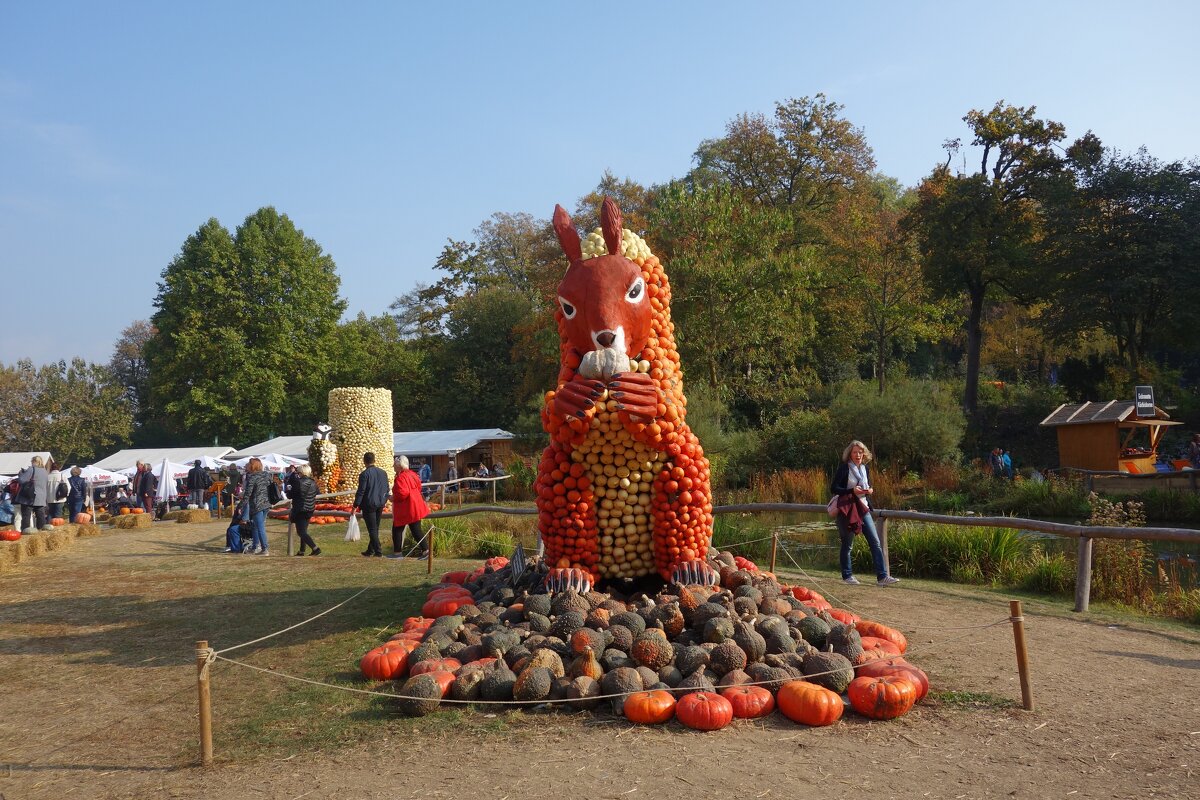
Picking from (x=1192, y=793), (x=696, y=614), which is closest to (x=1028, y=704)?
(x=1192, y=793)

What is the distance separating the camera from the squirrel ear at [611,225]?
23.0 ft

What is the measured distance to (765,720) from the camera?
17.3 ft

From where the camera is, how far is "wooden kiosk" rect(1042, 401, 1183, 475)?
2388 cm

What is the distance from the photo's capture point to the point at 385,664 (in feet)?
20.0

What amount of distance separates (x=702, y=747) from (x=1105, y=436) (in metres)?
24.1

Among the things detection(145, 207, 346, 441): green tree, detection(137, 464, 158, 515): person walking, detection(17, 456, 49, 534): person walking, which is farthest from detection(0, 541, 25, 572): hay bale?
detection(145, 207, 346, 441): green tree

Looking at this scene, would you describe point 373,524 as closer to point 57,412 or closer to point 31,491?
point 31,491

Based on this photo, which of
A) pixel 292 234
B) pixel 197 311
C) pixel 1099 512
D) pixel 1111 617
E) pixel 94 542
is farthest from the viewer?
pixel 292 234

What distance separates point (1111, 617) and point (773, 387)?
72.5 ft

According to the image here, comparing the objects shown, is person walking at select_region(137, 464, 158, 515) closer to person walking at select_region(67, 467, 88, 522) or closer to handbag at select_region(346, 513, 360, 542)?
person walking at select_region(67, 467, 88, 522)

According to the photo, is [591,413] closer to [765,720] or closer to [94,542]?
[765,720]

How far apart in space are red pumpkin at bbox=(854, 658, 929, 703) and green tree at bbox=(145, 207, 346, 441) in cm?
4050

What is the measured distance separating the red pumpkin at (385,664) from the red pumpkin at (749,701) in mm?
Result: 2340

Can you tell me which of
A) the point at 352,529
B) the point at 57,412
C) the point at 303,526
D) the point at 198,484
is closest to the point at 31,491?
the point at 352,529
